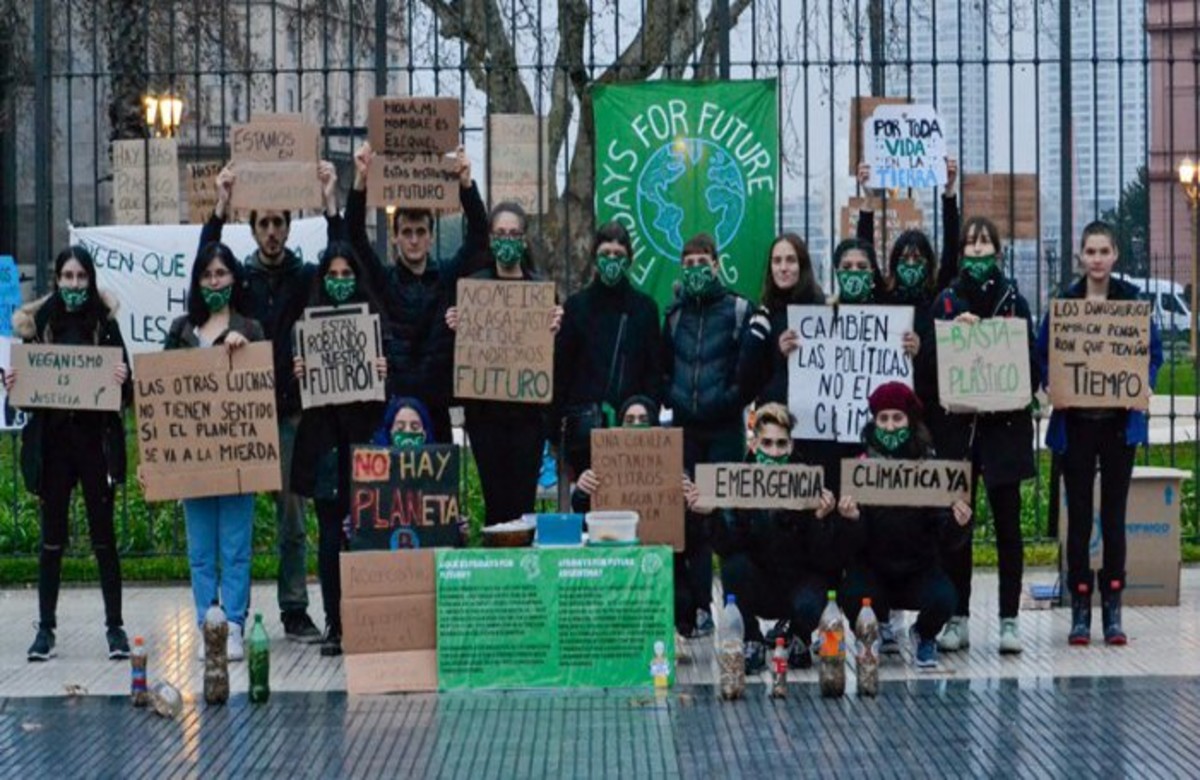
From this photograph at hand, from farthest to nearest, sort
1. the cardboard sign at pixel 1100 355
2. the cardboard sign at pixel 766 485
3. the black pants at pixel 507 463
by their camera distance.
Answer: the black pants at pixel 507 463 → the cardboard sign at pixel 1100 355 → the cardboard sign at pixel 766 485

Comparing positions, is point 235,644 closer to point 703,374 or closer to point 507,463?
point 507,463

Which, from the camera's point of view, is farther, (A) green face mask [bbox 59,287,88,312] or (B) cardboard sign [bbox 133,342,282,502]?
(A) green face mask [bbox 59,287,88,312]

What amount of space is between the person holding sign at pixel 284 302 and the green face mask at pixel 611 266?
4.34 ft

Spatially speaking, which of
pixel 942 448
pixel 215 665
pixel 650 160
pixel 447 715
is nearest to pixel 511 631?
pixel 447 715

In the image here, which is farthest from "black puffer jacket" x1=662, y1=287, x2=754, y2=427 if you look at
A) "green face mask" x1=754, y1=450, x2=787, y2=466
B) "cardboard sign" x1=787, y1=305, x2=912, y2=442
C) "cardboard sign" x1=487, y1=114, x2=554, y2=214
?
"cardboard sign" x1=487, y1=114, x2=554, y2=214

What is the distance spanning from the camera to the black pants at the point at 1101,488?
1211 cm

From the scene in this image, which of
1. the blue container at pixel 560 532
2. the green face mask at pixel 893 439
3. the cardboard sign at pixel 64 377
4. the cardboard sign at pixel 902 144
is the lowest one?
the blue container at pixel 560 532

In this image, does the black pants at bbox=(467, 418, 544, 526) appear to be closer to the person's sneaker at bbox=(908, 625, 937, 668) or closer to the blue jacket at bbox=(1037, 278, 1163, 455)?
the person's sneaker at bbox=(908, 625, 937, 668)

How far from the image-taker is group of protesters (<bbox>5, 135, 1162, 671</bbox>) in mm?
11922

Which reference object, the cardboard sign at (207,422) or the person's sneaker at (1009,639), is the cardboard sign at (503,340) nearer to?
the cardboard sign at (207,422)

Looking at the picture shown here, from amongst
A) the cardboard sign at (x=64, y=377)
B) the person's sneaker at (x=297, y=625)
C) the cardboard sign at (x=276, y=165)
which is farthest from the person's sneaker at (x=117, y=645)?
the cardboard sign at (x=276, y=165)

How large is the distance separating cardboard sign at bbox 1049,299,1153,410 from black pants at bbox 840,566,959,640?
1.16 metres

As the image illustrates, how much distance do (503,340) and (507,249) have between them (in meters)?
0.44

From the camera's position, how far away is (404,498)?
11359 millimetres
